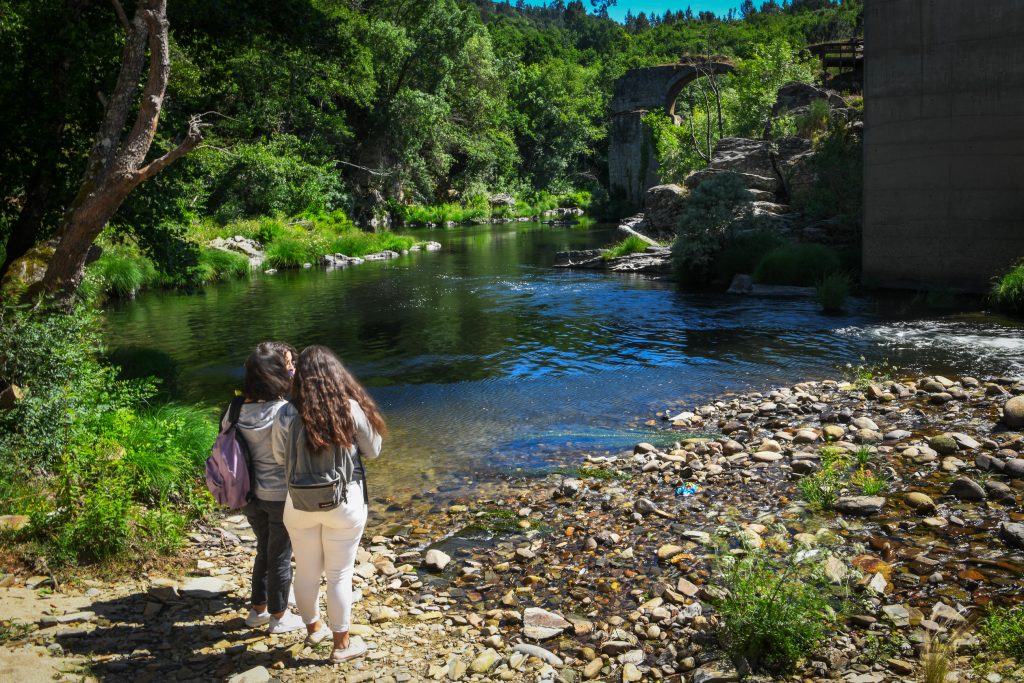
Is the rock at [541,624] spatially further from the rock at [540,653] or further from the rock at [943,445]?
the rock at [943,445]

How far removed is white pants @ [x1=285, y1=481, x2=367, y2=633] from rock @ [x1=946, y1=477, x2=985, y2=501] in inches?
192

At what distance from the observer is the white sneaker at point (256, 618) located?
4961 millimetres

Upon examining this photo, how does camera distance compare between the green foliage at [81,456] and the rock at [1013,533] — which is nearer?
the green foliage at [81,456]

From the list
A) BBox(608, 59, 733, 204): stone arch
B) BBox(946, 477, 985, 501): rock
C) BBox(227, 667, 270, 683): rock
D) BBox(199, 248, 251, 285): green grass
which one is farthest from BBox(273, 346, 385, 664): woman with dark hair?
BBox(608, 59, 733, 204): stone arch

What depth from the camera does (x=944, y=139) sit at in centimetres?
1722

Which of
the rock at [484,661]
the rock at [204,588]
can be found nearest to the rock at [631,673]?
the rock at [484,661]

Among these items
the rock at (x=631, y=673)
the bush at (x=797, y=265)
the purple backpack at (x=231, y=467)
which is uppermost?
the bush at (x=797, y=265)

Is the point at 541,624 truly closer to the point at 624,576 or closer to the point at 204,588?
the point at 624,576

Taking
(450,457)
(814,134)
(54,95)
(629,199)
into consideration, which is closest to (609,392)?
(450,457)

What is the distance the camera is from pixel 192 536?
251 inches

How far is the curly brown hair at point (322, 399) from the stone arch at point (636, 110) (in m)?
49.5

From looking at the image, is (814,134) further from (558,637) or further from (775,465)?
(558,637)

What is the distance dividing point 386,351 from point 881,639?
11742mm

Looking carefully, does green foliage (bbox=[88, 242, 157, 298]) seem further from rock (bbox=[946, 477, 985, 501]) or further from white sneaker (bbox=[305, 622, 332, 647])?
rock (bbox=[946, 477, 985, 501])
